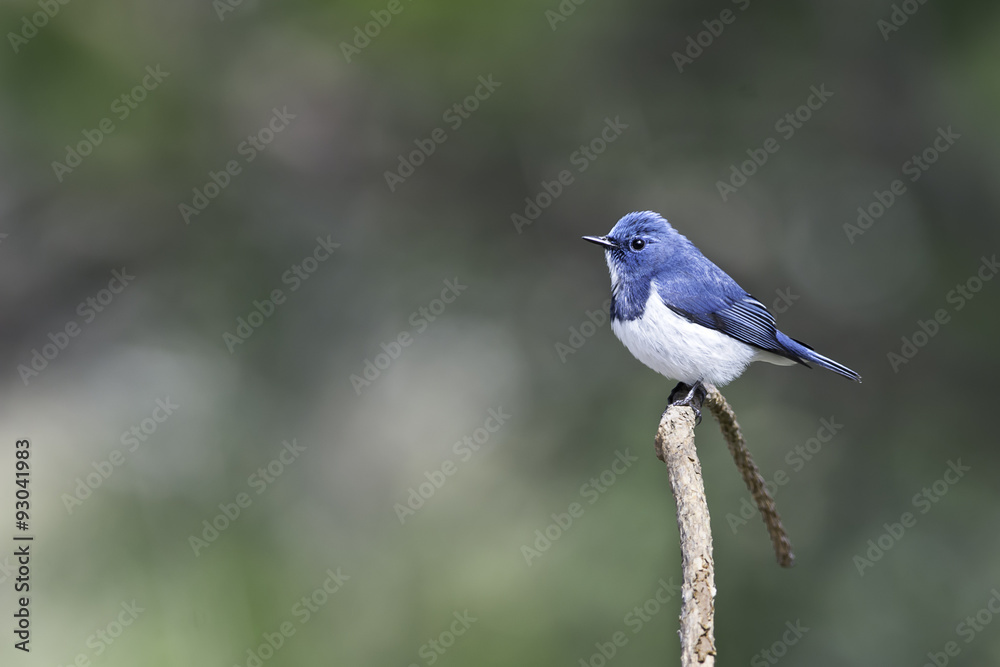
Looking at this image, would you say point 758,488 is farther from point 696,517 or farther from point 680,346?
point 680,346

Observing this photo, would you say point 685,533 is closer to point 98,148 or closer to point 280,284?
point 280,284

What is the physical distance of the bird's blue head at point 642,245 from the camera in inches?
121

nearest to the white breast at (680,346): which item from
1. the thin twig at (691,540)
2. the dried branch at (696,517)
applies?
the dried branch at (696,517)

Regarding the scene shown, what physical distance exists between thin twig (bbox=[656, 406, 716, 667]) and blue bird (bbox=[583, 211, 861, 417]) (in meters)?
0.63

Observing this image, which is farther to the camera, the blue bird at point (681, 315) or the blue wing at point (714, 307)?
the blue wing at point (714, 307)

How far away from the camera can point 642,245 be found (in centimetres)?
308

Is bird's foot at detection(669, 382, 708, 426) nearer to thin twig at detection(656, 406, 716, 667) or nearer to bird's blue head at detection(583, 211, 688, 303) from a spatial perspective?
bird's blue head at detection(583, 211, 688, 303)

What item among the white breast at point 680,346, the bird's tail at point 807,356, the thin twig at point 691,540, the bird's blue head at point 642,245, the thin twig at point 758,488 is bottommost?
the thin twig at point 691,540

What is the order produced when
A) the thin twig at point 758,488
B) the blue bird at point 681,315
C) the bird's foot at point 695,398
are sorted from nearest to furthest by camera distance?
the thin twig at point 758,488 → the bird's foot at point 695,398 → the blue bird at point 681,315

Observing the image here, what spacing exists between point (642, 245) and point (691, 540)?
1497 millimetres

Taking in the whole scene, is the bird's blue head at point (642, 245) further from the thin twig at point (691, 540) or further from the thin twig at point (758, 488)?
the thin twig at point (691, 540)

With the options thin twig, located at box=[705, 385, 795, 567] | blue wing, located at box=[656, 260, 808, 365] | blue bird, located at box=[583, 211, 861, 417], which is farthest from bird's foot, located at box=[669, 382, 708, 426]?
thin twig, located at box=[705, 385, 795, 567]

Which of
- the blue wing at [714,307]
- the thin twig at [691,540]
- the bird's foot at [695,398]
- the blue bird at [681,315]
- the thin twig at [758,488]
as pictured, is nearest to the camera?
the thin twig at [691,540]

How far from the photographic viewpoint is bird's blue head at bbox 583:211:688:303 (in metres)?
3.07
